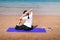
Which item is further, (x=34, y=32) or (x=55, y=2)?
(x=55, y=2)

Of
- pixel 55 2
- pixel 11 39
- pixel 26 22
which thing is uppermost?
pixel 55 2

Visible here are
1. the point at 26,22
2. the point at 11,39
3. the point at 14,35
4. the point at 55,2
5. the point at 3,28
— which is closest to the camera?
the point at 11,39

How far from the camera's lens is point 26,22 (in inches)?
133

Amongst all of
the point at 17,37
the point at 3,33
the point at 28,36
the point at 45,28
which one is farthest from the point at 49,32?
the point at 3,33

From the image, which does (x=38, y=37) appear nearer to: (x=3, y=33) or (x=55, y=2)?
(x=3, y=33)

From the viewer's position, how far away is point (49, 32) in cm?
331

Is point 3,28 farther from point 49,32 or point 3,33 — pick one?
point 49,32

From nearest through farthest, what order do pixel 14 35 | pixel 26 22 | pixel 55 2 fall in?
pixel 14 35, pixel 26 22, pixel 55 2

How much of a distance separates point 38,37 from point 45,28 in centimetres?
61

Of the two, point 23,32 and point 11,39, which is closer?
point 11,39

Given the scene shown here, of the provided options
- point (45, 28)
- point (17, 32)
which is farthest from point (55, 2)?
point (17, 32)

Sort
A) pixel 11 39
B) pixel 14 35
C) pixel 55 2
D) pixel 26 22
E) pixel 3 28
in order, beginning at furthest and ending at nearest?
pixel 55 2 < pixel 3 28 < pixel 26 22 < pixel 14 35 < pixel 11 39

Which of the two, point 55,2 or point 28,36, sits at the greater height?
point 55,2

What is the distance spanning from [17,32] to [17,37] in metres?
0.26
